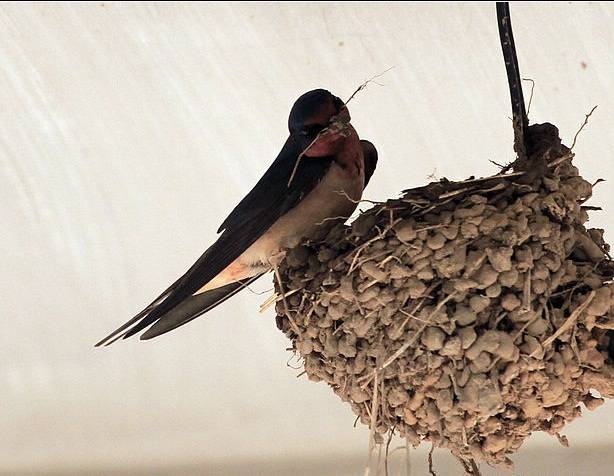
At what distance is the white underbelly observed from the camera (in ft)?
8.09

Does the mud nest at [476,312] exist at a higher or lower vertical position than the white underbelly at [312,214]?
Result: lower

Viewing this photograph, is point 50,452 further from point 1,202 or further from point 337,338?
point 337,338

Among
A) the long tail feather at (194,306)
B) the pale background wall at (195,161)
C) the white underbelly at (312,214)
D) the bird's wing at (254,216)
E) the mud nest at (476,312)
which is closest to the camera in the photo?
the mud nest at (476,312)

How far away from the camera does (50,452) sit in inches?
150

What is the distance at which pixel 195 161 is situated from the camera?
3.15 meters

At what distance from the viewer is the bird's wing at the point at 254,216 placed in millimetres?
2340

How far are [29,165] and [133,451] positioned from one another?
1.22 m

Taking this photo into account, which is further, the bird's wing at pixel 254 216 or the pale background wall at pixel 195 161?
the pale background wall at pixel 195 161

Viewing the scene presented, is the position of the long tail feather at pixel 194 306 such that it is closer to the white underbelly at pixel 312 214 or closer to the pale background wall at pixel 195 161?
the white underbelly at pixel 312 214

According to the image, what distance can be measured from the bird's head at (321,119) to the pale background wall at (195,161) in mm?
401

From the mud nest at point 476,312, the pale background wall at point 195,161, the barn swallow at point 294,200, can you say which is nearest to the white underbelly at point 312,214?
the barn swallow at point 294,200

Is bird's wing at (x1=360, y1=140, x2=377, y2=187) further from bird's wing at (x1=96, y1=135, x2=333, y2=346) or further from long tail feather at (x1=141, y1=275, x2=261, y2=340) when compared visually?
long tail feather at (x1=141, y1=275, x2=261, y2=340)

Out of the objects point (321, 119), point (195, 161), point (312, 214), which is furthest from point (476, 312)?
point (195, 161)

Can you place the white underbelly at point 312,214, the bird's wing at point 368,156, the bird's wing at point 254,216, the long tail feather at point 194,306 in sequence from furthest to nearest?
the bird's wing at point 368,156, the long tail feather at point 194,306, the white underbelly at point 312,214, the bird's wing at point 254,216
